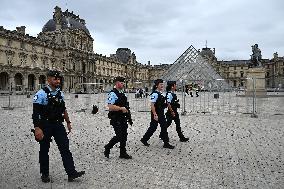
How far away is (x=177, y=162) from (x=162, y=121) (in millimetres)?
1622

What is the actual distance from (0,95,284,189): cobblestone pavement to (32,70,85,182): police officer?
24cm

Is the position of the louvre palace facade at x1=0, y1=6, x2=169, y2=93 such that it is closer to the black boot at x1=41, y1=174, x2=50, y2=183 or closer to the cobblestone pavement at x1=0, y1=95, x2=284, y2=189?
the cobblestone pavement at x1=0, y1=95, x2=284, y2=189

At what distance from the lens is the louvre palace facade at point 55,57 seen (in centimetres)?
5603

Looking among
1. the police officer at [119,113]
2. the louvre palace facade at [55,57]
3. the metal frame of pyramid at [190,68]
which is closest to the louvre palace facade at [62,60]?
the louvre palace facade at [55,57]

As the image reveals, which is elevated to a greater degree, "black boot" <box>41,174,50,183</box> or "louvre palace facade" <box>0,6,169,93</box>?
"louvre palace facade" <box>0,6,169,93</box>

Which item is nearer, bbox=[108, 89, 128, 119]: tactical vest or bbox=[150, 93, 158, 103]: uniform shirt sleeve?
bbox=[108, 89, 128, 119]: tactical vest

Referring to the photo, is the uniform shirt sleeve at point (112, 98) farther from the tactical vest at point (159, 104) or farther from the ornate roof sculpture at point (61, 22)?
the ornate roof sculpture at point (61, 22)

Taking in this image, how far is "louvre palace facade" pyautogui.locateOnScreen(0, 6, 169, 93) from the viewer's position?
184 ft

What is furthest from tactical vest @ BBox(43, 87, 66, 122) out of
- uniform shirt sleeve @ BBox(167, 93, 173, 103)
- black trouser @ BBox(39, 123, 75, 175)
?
uniform shirt sleeve @ BBox(167, 93, 173, 103)

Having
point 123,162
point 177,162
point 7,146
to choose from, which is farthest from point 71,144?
point 177,162

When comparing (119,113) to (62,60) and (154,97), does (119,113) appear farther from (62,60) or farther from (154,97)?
(62,60)

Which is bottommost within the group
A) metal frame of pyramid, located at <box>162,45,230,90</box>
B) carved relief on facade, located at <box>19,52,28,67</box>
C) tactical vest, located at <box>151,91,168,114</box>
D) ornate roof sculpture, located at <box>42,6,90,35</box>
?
tactical vest, located at <box>151,91,168,114</box>

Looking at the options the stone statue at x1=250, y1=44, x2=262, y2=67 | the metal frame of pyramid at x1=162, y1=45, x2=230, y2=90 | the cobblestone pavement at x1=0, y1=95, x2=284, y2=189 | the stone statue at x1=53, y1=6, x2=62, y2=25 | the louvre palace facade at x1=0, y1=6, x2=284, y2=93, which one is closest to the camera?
the cobblestone pavement at x1=0, y1=95, x2=284, y2=189

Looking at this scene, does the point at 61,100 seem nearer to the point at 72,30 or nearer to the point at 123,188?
the point at 123,188
